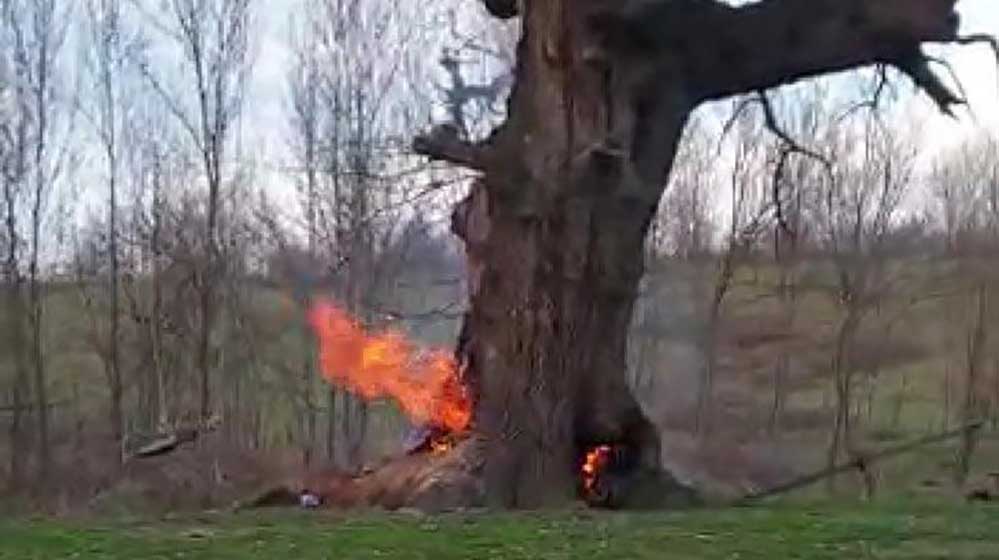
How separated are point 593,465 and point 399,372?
2.88m

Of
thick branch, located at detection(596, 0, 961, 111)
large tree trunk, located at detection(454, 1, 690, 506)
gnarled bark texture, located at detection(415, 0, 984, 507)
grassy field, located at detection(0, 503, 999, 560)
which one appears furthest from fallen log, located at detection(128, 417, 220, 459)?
thick branch, located at detection(596, 0, 961, 111)

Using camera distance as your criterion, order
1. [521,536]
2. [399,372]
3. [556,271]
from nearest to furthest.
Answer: [521,536], [556,271], [399,372]

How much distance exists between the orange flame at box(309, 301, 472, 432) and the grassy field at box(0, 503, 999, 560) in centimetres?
383

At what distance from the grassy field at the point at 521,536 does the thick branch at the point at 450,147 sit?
4.73 m

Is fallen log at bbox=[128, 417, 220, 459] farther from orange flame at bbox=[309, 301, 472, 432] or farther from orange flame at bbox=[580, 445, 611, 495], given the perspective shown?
orange flame at bbox=[580, 445, 611, 495]

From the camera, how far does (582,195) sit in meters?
18.2

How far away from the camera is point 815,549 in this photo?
468 inches

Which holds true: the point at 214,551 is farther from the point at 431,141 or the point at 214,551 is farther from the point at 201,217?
the point at 201,217

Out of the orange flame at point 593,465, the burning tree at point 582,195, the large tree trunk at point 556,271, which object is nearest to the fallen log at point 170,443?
the burning tree at point 582,195

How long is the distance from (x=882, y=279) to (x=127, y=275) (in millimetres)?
19422

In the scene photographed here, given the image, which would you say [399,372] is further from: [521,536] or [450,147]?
[521,536]

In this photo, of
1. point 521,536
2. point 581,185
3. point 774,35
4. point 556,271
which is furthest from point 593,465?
point 521,536

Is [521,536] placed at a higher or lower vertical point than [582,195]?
lower

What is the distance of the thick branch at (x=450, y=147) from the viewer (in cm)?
1839
